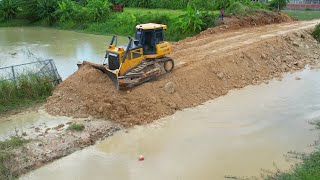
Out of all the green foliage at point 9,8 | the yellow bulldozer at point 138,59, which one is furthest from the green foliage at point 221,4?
the green foliage at point 9,8

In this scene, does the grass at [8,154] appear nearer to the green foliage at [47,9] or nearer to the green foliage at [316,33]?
the green foliage at [316,33]

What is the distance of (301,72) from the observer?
781 inches

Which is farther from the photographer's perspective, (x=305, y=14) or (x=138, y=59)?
(x=305, y=14)

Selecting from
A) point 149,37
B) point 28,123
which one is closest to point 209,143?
point 149,37

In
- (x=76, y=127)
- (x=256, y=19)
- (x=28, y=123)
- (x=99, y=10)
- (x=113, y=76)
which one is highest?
(x=99, y=10)

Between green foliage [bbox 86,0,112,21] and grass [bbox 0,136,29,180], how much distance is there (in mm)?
23834

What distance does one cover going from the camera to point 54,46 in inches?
1130

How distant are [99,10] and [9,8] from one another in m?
11.1

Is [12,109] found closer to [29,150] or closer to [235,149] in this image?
[29,150]

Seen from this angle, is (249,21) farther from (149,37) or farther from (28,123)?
(28,123)

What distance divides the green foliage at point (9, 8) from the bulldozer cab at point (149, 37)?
28148 millimetres

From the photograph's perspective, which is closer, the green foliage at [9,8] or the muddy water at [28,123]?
the muddy water at [28,123]

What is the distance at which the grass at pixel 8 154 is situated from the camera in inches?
440

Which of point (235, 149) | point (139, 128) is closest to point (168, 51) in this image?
point (139, 128)
